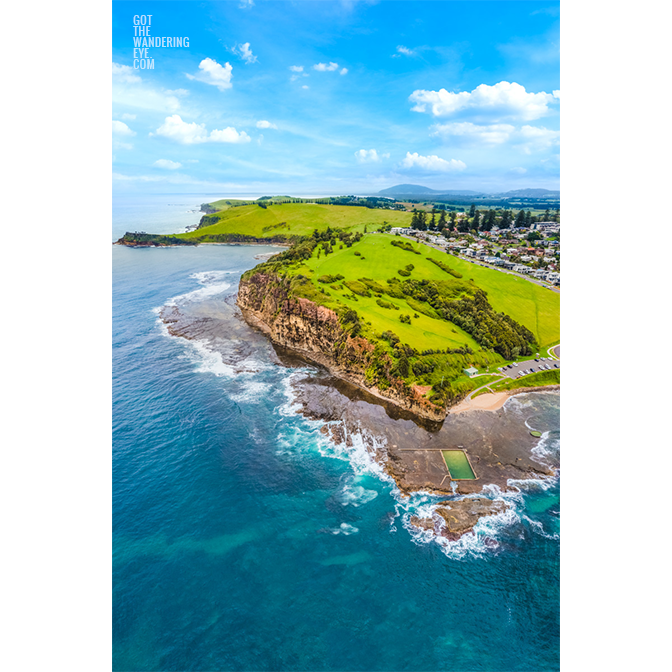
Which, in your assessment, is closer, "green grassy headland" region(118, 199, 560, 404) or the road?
"green grassy headland" region(118, 199, 560, 404)

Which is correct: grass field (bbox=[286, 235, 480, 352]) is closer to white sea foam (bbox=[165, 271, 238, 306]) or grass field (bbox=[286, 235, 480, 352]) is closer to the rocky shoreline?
the rocky shoreline

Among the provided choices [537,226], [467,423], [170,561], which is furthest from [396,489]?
[537,226]

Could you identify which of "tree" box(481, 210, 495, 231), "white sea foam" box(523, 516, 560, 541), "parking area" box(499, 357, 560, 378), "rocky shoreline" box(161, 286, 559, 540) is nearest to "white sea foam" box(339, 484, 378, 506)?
"rocky shoreline" box(161, 286, 559, 540)

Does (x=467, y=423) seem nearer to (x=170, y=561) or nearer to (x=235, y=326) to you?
(x=170, y=561)

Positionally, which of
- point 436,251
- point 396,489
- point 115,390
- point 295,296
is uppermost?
point 436,251

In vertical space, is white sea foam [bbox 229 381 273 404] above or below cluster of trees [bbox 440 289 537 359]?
below
